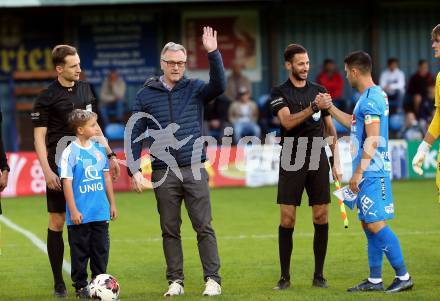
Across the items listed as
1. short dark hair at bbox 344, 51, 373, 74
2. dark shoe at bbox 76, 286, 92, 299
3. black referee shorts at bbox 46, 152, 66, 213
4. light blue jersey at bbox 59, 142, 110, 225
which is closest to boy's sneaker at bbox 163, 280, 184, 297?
dark shoe at bbox 76, 286, 92, 299

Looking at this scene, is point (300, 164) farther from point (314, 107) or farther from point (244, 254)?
point (244, 254)

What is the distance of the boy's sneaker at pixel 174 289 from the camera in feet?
31.7

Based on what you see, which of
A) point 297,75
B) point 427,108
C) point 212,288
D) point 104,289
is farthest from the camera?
point 427,108

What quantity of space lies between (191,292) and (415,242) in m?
4.08

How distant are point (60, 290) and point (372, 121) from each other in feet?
10.8

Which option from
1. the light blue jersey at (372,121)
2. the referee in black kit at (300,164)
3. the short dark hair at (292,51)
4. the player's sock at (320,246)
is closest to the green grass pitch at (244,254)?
the player's sock at (320,246)

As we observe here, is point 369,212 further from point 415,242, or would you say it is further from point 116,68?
point 116,68

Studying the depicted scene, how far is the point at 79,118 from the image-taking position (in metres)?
9.56

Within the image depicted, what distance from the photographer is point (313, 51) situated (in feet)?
87.4

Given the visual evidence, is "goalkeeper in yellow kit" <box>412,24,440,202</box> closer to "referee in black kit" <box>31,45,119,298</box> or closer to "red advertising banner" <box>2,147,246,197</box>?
"referee in black kit" <box>31,45,119,298</box>

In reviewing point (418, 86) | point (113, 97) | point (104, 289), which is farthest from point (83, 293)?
point (418, 86)

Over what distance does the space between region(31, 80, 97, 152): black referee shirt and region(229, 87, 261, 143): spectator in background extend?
13.6m

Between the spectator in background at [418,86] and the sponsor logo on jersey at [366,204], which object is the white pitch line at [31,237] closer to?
the sponsor logo on jersey at [366,204]

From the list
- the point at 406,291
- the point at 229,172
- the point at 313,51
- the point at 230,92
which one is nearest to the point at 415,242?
the point at 406,291
